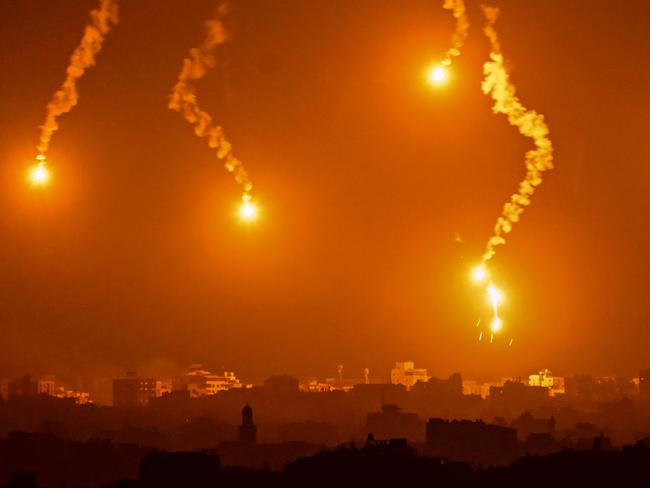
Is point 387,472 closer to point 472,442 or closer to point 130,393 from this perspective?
point 472,442

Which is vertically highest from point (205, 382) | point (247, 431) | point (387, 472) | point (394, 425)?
point (205, 382)

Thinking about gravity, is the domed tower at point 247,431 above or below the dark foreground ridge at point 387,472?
above

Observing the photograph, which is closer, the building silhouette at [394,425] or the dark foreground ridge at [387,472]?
the dark foreground ridge at [387,472]

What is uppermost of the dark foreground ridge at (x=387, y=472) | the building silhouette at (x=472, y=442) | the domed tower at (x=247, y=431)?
the domed tower at (x=247, y=431)

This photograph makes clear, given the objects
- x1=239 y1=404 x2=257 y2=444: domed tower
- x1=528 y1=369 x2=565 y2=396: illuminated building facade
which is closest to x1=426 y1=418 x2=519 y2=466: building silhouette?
x1=239 y1=404 x2=257 y2=444: domed tower

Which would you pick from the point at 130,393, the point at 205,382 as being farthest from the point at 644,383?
the point at 130,393

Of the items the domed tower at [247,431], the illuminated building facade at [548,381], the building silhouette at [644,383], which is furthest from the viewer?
the illuminated building facade at [548,381]

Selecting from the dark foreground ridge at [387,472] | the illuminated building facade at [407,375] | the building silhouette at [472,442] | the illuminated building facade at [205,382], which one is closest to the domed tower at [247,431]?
the building silhouette at [472,442]

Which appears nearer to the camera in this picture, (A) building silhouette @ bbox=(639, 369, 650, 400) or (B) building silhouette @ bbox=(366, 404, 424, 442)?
(B) building silhouette @ bbox=(366, 404, 424, 442)

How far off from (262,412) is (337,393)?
1017 centimetres

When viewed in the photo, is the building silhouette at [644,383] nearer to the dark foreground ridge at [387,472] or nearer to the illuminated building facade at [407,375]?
the illuminated building facade at [407,375]

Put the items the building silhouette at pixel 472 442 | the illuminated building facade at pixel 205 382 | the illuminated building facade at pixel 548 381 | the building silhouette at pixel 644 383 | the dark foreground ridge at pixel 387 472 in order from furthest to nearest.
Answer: the illuminated building facade at pixel 548 381
the illuminated building facade at pixel 205 382
the building silhouette at pixel 644 383
the building silhouette at pixel 472 442
the dark foreground ridge at pixel 387 472

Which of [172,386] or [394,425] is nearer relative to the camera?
[394,425]

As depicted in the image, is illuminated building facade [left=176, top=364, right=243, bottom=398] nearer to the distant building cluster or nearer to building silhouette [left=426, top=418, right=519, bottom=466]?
the distant building cluster
